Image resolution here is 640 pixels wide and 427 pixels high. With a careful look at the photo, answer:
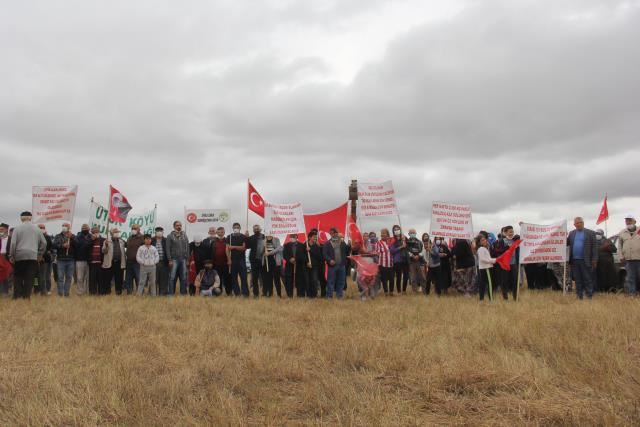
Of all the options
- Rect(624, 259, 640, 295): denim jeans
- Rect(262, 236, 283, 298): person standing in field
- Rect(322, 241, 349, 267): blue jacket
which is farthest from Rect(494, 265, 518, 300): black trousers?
Rect(262, 236, 283, 298): person standing in field

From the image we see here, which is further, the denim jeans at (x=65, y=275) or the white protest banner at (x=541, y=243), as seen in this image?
the denim jeans at (x=65, y=275)

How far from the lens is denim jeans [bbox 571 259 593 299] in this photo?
12766 mm

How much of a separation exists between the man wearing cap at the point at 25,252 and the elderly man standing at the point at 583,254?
12.5 m

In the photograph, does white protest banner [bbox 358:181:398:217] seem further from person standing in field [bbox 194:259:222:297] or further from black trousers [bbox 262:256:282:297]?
person standing in field [bbox 194:259:222:297]

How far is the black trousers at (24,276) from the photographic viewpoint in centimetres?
1224

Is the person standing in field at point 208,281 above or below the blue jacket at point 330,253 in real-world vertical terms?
below

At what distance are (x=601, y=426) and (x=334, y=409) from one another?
80.9 inches

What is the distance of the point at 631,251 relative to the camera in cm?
1309

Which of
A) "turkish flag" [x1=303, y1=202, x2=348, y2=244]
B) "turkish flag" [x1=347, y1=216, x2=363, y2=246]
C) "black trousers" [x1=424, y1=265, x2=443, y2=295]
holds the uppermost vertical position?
"turkish flag" [x1=303, y1=202, x2=348, y2=244]

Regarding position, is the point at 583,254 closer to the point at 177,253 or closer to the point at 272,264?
the point at 272,264

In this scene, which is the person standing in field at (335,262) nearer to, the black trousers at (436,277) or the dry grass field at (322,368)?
the black trousers at (436,277)

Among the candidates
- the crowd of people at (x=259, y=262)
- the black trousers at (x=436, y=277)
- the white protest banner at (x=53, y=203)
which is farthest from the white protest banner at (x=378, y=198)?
the white protest banner at (x=53, y=203)

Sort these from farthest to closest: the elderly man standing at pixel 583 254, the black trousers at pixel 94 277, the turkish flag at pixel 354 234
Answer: the turkish flag at pixel 354 234 → the black trousers at pixel 94 277 → the elderly man standing at pixel 583 254

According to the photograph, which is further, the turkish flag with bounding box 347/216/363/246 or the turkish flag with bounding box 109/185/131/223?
the turkish flag with bounding box 109/185/131/223
